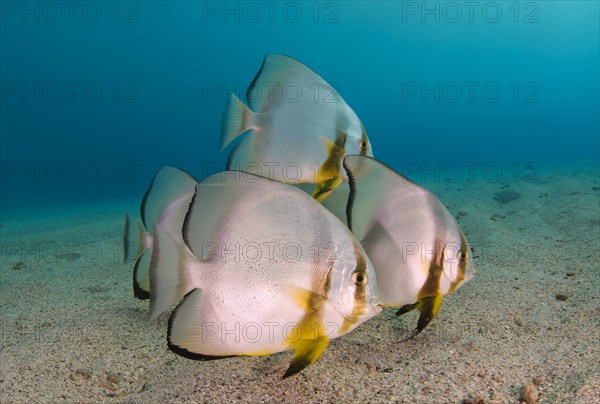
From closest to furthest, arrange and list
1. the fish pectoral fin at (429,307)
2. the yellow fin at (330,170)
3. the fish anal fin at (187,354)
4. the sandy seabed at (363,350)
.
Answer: the fish anal fin at (187,354) → the sandy seabed at (363,350) → the fish pectoral fin at (429,307) → the yellow fin at (330,170)

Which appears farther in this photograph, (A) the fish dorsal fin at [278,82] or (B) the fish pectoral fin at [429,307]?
(A) the fish dorsal fin at [278,82]

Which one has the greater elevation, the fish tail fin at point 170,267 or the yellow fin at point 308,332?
the fish tail fin at point 170,267

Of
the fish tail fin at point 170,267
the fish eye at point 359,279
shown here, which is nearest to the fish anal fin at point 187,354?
the fish tail fin at point 170,267

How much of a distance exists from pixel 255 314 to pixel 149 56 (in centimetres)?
7404

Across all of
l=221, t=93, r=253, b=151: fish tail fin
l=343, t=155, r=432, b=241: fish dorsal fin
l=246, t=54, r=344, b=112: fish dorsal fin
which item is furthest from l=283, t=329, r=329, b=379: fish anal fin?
l=246, t=54, r=344, b=112: fish dorsal fin

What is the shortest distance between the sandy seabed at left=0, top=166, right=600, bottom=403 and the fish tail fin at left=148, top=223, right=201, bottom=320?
533 mm

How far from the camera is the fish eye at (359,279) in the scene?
1468 mm

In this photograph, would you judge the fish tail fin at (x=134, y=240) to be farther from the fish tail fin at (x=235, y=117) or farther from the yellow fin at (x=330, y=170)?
the yellow fin at (x=330, y=170)

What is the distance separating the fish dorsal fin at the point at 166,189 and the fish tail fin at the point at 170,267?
678mm

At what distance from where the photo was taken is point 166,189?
7.34 feet

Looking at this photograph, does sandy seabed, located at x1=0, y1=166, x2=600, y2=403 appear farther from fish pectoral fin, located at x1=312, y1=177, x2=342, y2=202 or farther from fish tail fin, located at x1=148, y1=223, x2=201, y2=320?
fish pectoral fin, located at x1=312, y1=177, x2=342, y2=202

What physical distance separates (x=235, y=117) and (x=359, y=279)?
1.19 meters

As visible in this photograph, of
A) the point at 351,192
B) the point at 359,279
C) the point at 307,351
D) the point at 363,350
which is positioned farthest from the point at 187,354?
the point at 363,350

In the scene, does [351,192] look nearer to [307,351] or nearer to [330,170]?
[330,170]
